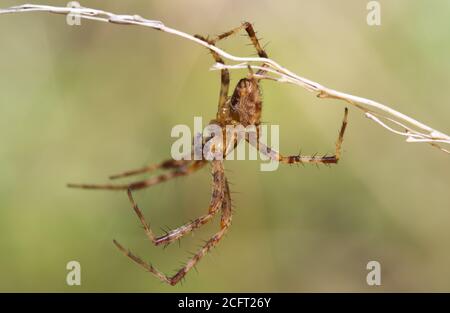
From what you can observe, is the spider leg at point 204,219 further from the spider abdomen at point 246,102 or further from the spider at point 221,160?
the spider abdomen at point 246,102

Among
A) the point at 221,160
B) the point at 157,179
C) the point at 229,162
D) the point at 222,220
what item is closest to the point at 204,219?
the point at 222,220

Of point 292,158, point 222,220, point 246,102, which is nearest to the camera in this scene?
point 246,102

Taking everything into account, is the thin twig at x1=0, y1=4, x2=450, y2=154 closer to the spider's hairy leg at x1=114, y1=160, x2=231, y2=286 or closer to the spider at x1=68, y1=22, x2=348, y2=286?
the spider at x1=68, y1=22, x2=348, y2=286

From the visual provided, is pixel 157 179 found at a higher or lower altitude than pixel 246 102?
lower

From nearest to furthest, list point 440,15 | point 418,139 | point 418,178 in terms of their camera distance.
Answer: point 418,139 < point 440,15 < point 418,178

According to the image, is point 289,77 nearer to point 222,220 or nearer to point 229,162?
point 222,220
